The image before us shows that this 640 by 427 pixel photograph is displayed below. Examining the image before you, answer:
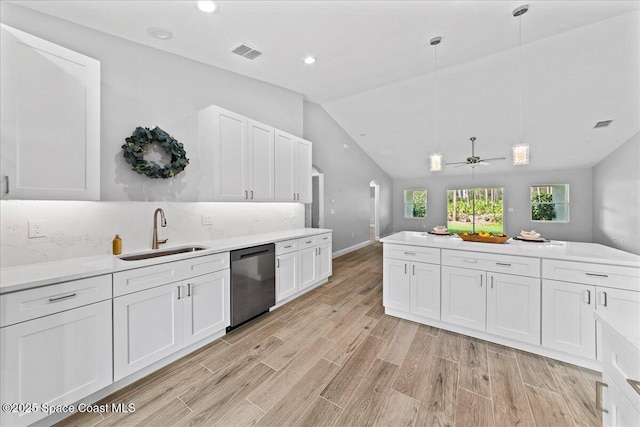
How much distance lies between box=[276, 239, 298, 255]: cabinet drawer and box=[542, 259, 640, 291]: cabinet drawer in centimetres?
263

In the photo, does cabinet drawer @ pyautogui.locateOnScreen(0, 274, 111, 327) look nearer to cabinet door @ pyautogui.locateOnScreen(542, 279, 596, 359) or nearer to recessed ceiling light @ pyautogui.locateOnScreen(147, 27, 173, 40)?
recessed ceiling light @ pyautogui.locateOnScreen(147, 27, 173, 40)

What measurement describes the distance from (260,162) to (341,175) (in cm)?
359

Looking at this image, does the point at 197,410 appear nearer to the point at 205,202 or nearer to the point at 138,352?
the point at 138,352

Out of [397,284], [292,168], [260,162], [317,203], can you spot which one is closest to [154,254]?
[260,162]

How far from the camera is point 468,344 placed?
94.5 inches

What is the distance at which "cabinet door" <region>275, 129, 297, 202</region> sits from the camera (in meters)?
3.56

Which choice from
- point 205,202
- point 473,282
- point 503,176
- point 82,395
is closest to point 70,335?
point 82,395

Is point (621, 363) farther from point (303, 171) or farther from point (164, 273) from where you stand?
point (303, 171)

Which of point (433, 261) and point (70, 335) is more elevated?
point (433, 261)

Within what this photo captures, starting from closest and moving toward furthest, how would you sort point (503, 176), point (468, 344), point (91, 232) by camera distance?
point (91, 232) < point (468, 344) < point (503, 176)

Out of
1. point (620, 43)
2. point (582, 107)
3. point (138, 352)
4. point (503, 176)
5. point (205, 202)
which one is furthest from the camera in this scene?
point (503, 176)

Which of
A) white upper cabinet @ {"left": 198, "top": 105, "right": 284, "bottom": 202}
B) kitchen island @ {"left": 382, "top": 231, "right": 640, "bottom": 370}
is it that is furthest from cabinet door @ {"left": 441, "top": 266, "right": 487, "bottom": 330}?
white upper cabinet @ {"left": 198, "top": 105, "right": 284, "bottom": 202}

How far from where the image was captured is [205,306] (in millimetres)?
2320

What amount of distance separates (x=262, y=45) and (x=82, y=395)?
11.2 ft
